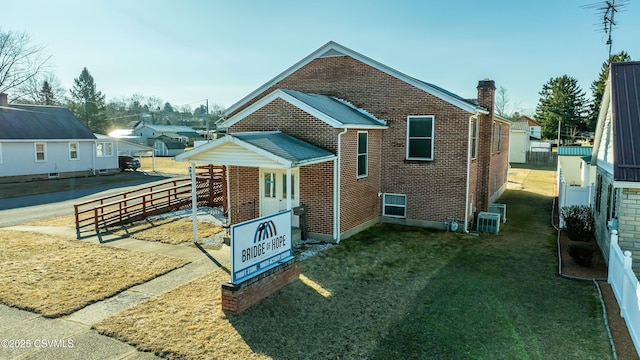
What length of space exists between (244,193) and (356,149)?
4062 mm

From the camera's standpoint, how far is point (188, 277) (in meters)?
9.91

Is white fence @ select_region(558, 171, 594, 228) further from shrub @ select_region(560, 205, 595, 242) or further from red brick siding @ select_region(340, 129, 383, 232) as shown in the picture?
red brick siding @ select_region(340, 129, 383, 232)

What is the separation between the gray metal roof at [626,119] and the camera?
948cm

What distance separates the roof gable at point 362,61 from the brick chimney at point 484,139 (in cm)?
64

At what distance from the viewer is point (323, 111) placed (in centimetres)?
1330

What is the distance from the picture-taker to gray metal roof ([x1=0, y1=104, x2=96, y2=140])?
96.6ft

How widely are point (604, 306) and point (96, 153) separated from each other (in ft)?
116

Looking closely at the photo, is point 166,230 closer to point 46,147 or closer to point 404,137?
point 404,137

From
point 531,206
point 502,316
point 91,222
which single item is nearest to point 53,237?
point 91,222

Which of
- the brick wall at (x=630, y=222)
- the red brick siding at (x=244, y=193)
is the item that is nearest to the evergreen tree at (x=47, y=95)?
the red brick siding at (x=244, y=193)

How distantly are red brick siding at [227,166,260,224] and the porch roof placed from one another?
1835 mm

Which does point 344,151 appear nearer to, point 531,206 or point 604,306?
point 604,306

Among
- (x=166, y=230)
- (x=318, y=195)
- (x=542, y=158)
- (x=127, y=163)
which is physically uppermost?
(x=542, y=158)

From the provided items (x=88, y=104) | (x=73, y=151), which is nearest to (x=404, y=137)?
(x=73, y=151)
